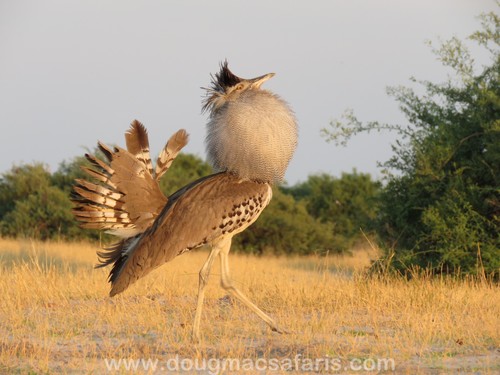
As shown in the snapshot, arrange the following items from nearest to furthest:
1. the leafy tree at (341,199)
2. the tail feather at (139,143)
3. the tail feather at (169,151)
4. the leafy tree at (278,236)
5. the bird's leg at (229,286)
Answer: the bird's leg at (229,286)
the tail feather at (139,143)
the tail feather at (169,151)
the leafy tree at (278,236)
the leafy tree at (341,199)

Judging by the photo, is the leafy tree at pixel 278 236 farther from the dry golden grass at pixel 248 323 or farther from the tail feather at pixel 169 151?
the tail feather at pixel 169 151

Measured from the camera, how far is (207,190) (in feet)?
19.8

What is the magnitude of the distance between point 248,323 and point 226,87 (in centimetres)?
197

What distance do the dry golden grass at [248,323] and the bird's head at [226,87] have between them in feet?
5.93

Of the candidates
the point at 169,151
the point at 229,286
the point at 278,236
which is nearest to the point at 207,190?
the point at 169,151

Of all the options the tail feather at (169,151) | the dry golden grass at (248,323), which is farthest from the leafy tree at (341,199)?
the tail feather at (169,151)

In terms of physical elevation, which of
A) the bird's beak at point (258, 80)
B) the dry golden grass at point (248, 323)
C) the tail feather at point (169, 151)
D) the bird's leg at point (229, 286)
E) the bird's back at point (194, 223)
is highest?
the bird's beak at point (258, 80)

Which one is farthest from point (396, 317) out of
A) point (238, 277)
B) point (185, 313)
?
point (238, 277)

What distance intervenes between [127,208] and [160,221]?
1.07 feet

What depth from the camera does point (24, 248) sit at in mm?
15188

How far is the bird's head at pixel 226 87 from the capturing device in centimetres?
632

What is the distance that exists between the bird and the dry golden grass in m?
0.40

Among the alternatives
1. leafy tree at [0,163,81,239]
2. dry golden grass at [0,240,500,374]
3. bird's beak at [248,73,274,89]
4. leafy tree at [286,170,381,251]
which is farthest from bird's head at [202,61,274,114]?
leafy tree at [286,170,381,251]

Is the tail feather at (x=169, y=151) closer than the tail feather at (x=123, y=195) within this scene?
No
